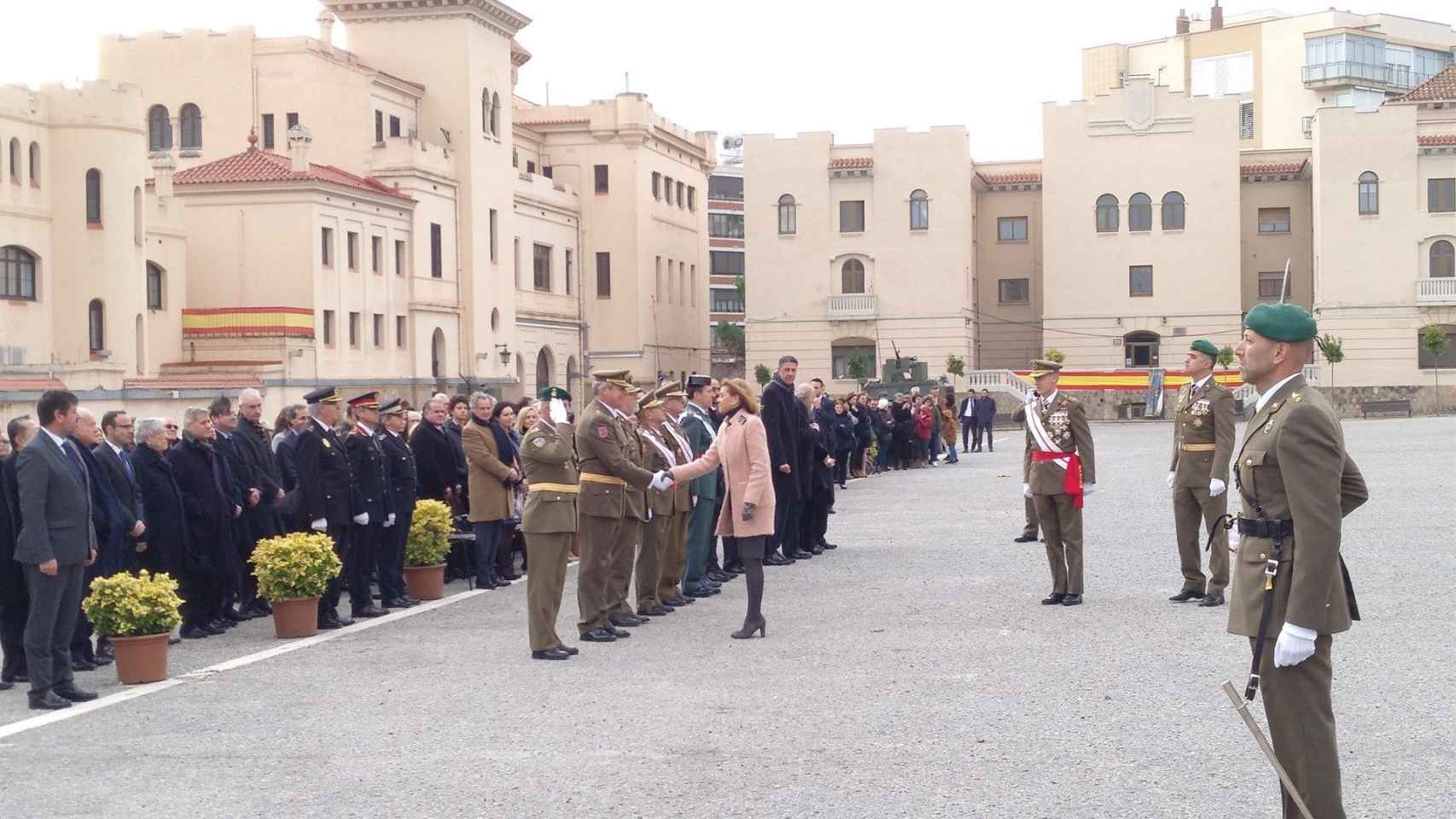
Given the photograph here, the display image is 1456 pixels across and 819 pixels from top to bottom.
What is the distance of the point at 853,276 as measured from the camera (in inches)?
3071

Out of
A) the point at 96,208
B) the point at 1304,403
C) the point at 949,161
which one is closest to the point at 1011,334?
the point at 949,161

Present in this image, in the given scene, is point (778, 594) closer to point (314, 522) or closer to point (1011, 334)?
point (314, 522)

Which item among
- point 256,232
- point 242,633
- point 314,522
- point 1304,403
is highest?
point 256,232

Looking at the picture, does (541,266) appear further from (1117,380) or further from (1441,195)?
(1441,195)

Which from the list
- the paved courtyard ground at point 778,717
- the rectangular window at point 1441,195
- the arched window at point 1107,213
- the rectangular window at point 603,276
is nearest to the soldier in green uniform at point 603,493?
the paved courtyard ground at point 778,717

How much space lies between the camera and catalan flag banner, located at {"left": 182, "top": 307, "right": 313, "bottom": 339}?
1976 inches

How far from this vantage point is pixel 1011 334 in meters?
82.4

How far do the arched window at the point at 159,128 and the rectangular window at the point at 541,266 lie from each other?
54.1ft

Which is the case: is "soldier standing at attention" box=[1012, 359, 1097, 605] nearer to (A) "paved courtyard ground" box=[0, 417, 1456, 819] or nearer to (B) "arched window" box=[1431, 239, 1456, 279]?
(A) "paved courtyard ground" box=[0, 417, 1456, 819]

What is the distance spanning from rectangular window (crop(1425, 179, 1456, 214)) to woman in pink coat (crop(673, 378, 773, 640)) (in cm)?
6691

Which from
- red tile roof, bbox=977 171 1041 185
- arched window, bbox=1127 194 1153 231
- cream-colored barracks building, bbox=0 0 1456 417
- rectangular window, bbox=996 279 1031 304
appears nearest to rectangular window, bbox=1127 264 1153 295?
cream-colored barracks building, bbox=0 0 1456 417

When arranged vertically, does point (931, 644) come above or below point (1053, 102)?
below

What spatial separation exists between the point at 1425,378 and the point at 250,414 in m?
66.7

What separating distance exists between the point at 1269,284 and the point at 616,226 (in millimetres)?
30303
